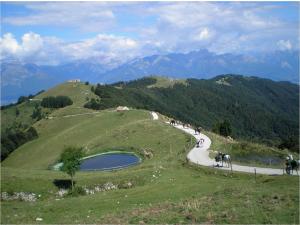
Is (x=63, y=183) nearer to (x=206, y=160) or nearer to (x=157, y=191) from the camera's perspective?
(x=157, y=191)

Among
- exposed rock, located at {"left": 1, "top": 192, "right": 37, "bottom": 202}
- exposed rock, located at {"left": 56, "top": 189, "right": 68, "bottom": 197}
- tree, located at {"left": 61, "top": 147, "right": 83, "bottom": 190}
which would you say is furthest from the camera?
tree, located at {"left": 61, "top": 147, "right": 83, "bottom": 190}

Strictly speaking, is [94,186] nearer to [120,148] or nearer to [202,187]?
[202,187]

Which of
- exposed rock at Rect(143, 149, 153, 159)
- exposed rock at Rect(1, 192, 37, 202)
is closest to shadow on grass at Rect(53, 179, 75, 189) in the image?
exposed rock at Rect(1, 192, 37, 202)

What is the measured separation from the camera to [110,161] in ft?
258

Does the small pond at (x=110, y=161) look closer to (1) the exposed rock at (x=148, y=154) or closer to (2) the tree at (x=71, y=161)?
(1) the exposed rock at (x=148, y=154)

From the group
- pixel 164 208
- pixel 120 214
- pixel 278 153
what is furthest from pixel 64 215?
pixel 278 153

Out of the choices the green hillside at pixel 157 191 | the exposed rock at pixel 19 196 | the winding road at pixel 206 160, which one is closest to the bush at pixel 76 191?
the green hillside at pixel 157 191

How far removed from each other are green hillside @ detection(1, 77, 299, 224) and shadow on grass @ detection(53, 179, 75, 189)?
0.84ft

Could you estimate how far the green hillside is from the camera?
2528 centimetres

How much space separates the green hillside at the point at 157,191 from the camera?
25.3 metres

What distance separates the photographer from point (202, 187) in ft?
134

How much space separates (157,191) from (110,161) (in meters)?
39.0

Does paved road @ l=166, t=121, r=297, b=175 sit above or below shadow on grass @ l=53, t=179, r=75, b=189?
above

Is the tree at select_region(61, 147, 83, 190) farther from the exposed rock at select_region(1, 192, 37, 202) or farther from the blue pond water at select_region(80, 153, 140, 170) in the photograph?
the blue pond water at select_region(80, 153, 140, 170)
